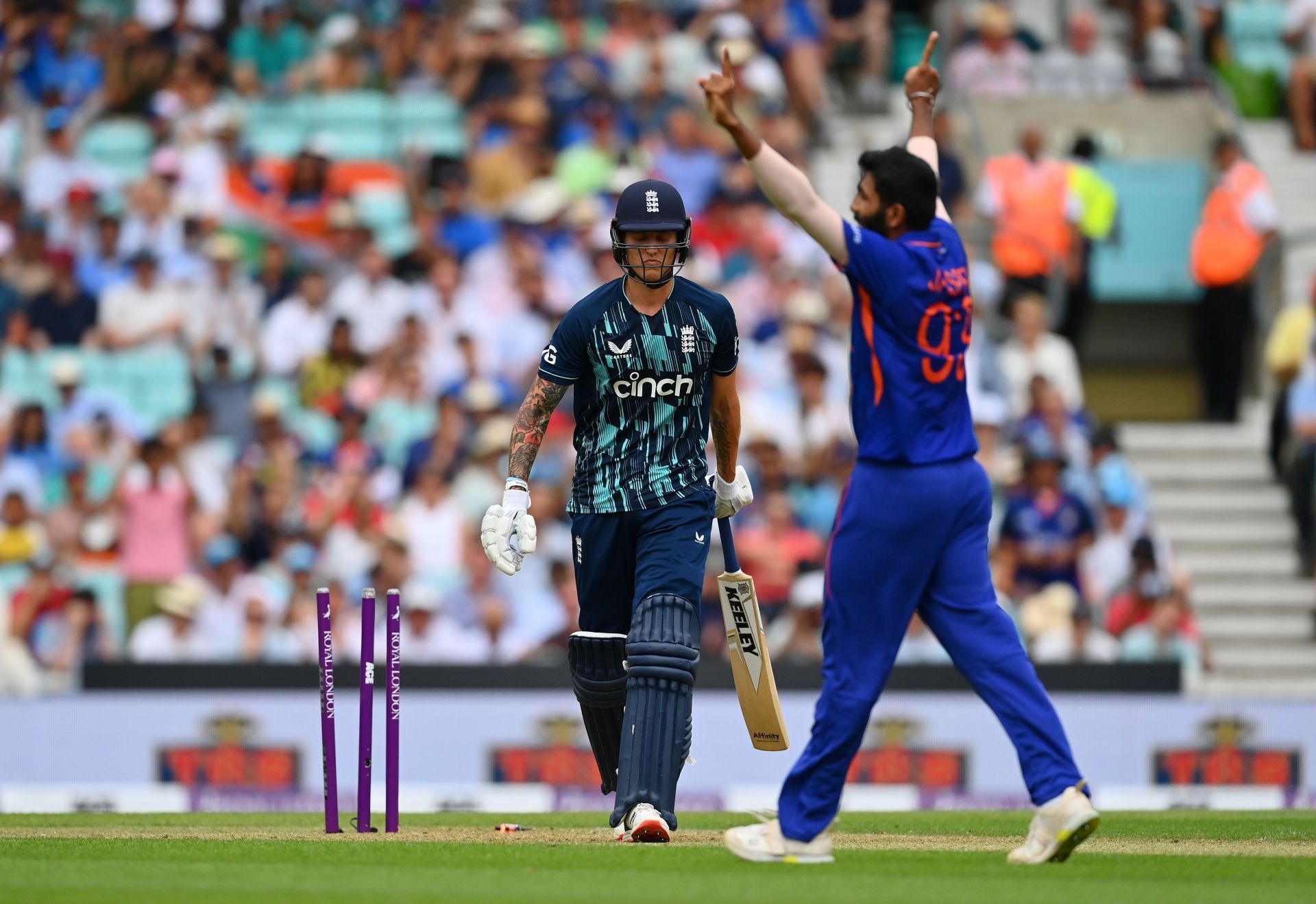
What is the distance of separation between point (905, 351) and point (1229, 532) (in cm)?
1097

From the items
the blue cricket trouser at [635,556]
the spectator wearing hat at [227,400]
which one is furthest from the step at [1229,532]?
the blue cricket trouser at [635,556]

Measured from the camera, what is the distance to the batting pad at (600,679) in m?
8.33

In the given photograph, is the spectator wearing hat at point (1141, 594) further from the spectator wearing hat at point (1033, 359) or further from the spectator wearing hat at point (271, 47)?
the spectator wearing hat at point (271, 47)

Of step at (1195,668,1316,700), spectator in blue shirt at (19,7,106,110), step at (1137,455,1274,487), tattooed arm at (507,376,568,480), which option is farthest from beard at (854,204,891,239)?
spectator in blue shirt at (19,7,106,110)

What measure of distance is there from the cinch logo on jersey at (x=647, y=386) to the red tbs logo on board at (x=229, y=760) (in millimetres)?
5609

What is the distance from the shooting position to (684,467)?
8148 millimetres

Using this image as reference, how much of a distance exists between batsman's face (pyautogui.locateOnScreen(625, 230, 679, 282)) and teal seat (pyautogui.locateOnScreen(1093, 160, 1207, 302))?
11.5m

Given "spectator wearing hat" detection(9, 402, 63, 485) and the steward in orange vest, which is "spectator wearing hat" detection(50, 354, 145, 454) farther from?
the steward in orange vest

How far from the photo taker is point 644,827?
305 inches

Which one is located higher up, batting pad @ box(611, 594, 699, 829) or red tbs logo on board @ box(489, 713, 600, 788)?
batting pad @ box(611, 594, 699, 829)

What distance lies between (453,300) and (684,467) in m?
8.67

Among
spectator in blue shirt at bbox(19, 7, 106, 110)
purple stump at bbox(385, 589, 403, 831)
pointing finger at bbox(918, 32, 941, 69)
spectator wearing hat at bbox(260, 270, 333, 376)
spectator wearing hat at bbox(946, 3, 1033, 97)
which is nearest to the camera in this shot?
pointing finger at bbox(918, 32, 941, 69)

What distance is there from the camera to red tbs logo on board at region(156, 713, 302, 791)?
12.9 m

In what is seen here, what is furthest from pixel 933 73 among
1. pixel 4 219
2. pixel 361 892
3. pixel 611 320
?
pixel 4 219
